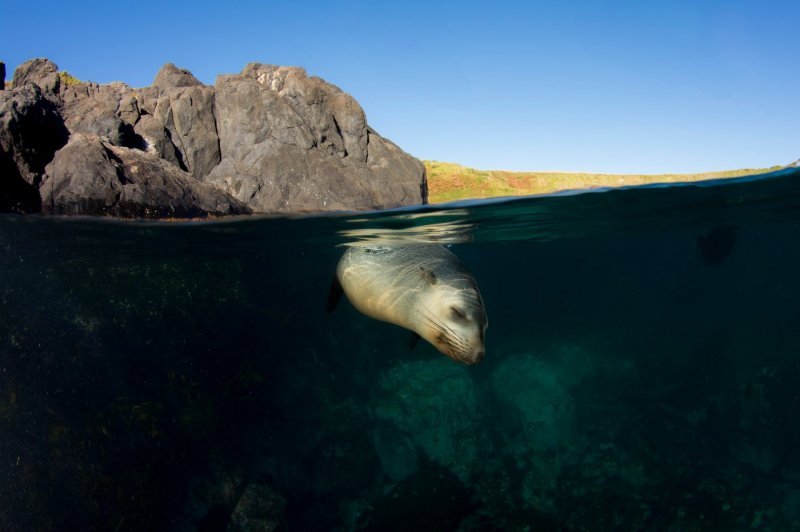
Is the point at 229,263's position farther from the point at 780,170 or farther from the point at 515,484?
the point at 780,170

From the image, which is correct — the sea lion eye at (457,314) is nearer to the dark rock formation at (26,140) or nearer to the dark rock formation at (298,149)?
the dark rock formation at (298,149)

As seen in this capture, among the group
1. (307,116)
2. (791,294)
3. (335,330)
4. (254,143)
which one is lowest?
(791,294)

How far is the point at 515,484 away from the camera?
514 inches

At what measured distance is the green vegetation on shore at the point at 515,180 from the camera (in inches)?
469

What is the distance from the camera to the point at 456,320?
384 cm

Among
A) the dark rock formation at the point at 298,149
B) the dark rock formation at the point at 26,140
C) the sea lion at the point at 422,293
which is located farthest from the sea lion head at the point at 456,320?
the dark rock formation at the point at 26,140

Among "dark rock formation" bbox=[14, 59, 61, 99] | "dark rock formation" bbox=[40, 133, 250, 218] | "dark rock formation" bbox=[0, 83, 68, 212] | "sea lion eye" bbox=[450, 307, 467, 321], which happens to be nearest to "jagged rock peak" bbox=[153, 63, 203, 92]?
"dark rock formation" bbox=[14, 59, 61, 99]

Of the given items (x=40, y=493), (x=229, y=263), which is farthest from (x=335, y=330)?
(x=40, y=493)

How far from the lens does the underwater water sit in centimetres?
1168

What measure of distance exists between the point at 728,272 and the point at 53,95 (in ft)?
200

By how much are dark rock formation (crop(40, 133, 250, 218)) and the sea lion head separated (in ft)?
17.4

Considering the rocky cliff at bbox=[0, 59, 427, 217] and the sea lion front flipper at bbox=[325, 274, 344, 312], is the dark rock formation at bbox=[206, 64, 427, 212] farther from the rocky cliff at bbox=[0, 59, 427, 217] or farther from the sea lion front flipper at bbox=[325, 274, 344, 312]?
the sea lion front flipper at bbox=[325, 274, 344, 312]

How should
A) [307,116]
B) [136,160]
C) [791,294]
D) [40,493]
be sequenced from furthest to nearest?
[791,294] < [40,493] < [307,116] < [136,160]

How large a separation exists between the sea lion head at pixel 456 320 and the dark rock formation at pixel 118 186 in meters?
5.32
